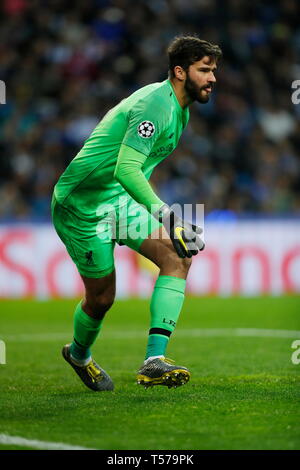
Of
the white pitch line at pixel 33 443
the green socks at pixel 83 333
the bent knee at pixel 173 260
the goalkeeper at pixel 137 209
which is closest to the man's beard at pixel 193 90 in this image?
the goalkeeper at pixel 137 209

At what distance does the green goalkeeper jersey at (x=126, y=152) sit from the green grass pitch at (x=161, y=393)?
1.26m

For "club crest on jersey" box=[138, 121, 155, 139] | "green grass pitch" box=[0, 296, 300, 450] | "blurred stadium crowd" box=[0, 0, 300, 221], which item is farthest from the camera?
"blurred stadium crowd" box=[0, 0, 300, 221]

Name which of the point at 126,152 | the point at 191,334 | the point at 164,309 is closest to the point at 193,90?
the point at 126,152

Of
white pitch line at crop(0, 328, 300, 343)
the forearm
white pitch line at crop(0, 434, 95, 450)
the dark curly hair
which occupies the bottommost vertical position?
white pitch line at crop(0, 434, 95, 450)

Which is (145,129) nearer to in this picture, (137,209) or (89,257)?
(137,209)

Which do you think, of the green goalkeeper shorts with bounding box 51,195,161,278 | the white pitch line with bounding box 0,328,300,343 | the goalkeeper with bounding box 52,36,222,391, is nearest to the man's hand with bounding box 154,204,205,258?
the goalkeeper with bounding box 52,36,222,391

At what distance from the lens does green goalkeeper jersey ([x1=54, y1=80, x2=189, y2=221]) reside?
5.93 meters

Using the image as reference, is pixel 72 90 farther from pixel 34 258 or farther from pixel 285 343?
pixel 285 343

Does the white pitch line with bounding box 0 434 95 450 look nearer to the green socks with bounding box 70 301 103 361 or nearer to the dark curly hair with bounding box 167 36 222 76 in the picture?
the green socks with bounding box 70 301 103 361

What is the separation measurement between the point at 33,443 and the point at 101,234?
2.17 meters

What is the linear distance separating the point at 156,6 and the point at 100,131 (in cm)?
1197

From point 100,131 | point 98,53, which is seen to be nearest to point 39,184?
point 98,53

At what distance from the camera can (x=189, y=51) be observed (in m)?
6.22

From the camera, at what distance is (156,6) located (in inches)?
703
